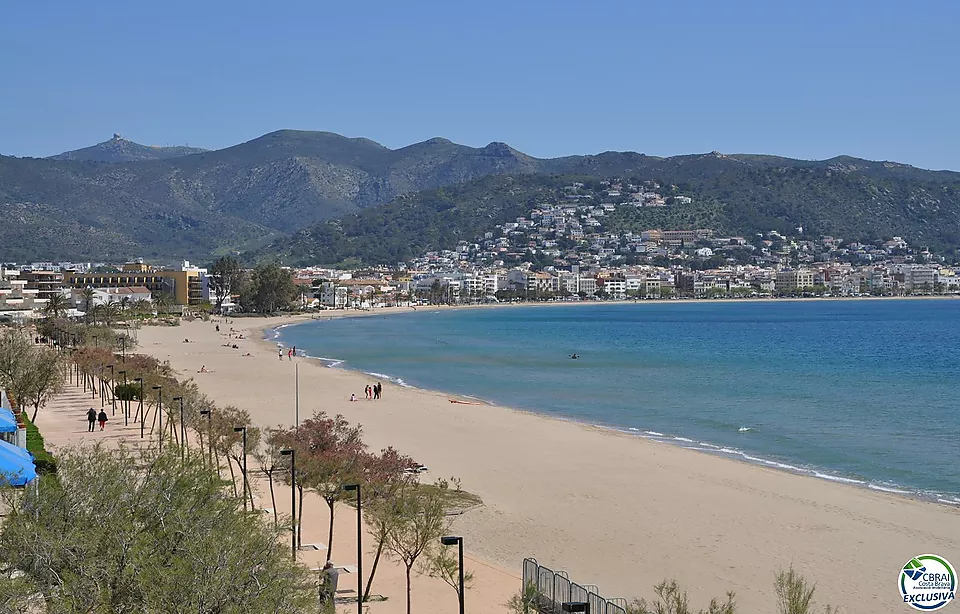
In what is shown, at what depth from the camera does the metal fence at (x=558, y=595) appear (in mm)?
9453

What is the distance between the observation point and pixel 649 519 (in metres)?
15.1

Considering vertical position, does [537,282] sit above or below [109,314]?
above

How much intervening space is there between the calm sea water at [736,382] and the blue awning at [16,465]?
13750 millimetres

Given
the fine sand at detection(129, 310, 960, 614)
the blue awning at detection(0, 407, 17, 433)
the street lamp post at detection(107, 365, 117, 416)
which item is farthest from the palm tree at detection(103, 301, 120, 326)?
the blue awning at detection(0, 407, 17, 433)

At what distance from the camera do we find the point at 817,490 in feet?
56.0

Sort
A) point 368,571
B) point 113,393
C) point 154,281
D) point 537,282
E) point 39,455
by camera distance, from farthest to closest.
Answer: point 537,282 → point 154,281 → point 113,393 → point 39,455 → point 368,571

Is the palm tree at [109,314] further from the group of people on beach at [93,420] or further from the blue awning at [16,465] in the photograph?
the blue awning at [16,465]

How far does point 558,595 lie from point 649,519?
5.33 m

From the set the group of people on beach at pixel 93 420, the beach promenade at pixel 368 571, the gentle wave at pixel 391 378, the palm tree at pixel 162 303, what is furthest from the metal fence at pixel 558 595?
the palm tree at pixel 162 303

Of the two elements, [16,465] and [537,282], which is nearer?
[16,465]

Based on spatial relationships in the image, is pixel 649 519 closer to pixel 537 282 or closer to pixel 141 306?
pixel 141 306

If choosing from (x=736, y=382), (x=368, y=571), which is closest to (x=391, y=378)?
(x=736, y=382)

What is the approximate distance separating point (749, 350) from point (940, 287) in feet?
442

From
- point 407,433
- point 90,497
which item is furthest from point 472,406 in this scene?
point 90,497
